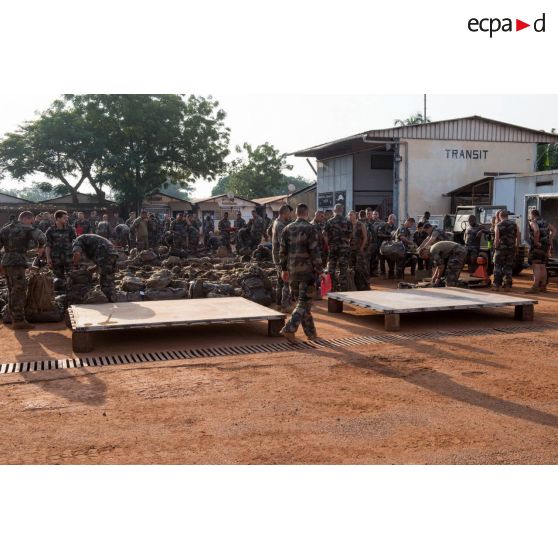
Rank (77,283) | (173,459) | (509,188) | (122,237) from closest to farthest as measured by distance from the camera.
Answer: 1. (173,459)
2. (77,283)
3. (509,188)
4. (122,237)

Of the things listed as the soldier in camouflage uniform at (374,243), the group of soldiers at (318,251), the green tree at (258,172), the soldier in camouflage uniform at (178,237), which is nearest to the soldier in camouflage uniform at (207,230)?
the soldier in camouflage uniform at (178,237)

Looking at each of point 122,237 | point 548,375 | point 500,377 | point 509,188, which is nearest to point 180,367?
point 500,377

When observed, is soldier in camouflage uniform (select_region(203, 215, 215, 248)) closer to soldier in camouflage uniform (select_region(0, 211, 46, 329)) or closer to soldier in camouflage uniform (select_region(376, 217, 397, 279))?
soldier in camouflage uniform (select_region(376, 217, 397, 279))

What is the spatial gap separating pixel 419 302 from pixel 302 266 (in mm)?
2171

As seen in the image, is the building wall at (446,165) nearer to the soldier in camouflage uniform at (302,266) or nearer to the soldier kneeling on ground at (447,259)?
the soldier kneeling on ground at (447,259)

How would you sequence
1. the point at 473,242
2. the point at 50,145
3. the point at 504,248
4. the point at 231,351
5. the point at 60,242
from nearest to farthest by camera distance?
the point at 231,351 < the point at 60,242 < the point at 504,248 < the point at 473,242 < the point at 50,145

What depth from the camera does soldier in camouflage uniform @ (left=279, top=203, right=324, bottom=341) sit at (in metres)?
7.49

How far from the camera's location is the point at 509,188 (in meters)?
17.3

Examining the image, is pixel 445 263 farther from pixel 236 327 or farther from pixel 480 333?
pixel 236 327

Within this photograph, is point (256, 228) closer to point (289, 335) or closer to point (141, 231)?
point (141, 231)

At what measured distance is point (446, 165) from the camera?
72.8 feet

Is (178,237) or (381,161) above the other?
(381,161)

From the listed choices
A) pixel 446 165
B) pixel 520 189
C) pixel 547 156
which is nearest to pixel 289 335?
pixel 520 189

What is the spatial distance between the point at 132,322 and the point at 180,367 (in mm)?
1278
